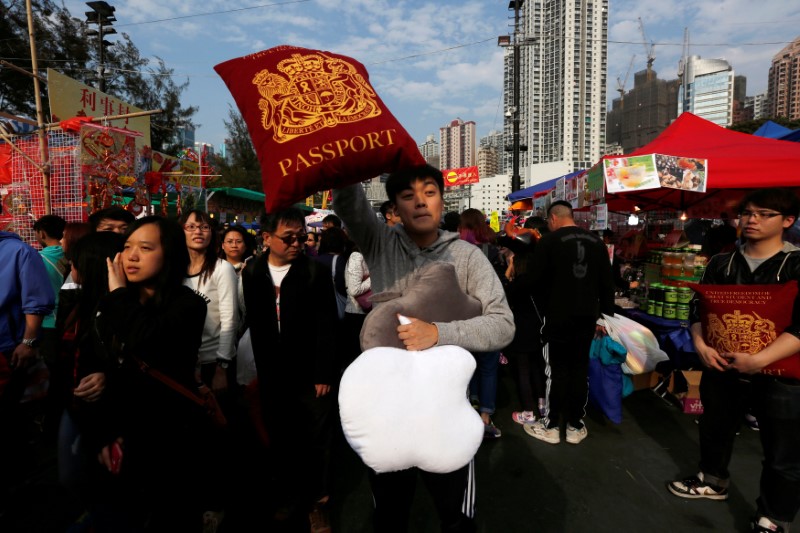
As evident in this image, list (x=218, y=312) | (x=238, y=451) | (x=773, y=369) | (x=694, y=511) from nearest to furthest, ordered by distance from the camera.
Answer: (x=773, y=369) < (x=694, y=511) < (x=218, y=312) < (x=238, y=451)

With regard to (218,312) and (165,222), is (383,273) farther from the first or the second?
(218,312)

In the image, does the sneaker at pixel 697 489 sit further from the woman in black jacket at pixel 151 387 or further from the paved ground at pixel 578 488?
the woman in black jacket at pixel 151 387

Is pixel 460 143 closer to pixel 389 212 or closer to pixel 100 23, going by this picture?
pixel 100 23

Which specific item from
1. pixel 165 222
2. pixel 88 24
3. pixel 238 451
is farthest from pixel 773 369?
pixel 88 24

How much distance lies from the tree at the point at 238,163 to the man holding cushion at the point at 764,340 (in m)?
23.8

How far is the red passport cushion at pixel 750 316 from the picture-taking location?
2010 mm

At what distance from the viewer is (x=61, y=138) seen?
16.5 ft

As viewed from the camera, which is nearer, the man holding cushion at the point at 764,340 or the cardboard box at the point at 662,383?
the man holding cushion at the point at 764,340

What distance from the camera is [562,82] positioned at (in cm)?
3366

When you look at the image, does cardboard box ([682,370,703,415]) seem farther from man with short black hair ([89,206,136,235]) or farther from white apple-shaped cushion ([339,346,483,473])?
man with short black hair ([89,206,136,235])

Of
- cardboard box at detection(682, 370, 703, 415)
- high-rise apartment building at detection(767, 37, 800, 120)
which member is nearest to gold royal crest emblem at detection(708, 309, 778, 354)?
cardboard box at detection(682, 370, 703, 415)

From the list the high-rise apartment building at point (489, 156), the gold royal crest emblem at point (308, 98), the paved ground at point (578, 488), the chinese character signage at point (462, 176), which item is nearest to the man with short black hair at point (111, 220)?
the paved ground at point (578, 488)

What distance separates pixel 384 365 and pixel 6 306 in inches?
119

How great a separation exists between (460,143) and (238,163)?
6408cm
